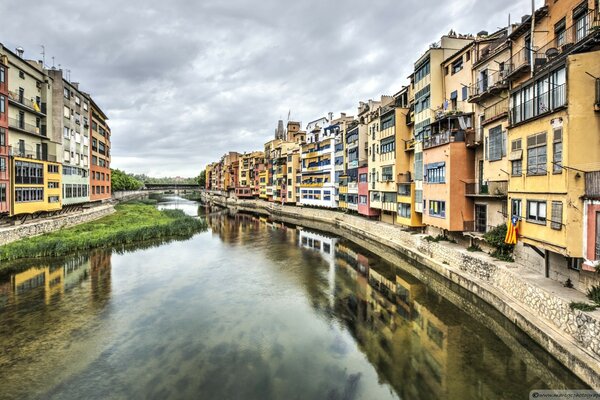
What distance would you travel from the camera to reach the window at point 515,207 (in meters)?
20.0

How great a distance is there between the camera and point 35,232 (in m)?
39.5

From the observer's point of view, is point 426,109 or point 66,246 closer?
point 426,109

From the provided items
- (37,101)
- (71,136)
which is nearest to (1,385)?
(37,101)

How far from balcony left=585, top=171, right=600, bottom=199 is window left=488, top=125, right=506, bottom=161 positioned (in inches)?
357

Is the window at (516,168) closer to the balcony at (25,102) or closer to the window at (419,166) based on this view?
the window at (419,166)

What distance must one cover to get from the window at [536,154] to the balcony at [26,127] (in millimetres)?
51779

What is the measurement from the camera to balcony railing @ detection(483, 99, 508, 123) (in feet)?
77.4

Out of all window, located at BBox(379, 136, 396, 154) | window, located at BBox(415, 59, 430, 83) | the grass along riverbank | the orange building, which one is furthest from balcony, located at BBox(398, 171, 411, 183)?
the orange building

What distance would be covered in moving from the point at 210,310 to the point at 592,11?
2834 centimetres

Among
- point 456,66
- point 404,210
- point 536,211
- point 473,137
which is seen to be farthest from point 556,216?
point 404,210

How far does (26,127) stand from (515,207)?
54.9 metres

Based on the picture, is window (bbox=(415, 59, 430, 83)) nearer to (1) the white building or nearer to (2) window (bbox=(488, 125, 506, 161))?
(2) window (bbox=(488, 125, 506, 161))

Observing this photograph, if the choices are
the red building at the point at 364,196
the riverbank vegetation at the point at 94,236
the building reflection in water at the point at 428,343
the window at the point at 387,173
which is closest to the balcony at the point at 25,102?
the riverbank vegetation at the point at 94,236

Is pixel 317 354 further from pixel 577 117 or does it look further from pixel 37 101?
pixel 37 101
